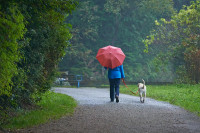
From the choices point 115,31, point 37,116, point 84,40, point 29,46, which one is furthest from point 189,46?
point 37,116

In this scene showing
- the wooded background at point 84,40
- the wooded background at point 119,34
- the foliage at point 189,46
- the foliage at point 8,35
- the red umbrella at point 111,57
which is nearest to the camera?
the foliage at point 8,35

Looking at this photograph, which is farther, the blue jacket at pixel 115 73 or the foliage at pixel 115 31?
the foliage at pixel 115 31

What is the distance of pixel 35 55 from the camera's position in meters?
9.88

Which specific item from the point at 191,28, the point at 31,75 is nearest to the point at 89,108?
the point at 31,75

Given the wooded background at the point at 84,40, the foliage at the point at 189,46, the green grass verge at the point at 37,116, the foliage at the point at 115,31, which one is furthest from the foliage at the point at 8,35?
the foliage at the point at 115,31

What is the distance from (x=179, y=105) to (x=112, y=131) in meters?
6.17

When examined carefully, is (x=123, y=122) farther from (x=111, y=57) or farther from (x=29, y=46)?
(x=111, y=57)

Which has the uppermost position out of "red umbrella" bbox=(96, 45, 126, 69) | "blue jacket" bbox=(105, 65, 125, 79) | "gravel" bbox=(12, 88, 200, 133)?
"red umbrella" bbox=(96, 45, 126, 69)

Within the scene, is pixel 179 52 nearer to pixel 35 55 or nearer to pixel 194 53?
pixel 194 53

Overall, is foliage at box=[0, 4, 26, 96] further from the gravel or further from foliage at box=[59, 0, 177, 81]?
foliage at box=[59, 0, 177, 81]

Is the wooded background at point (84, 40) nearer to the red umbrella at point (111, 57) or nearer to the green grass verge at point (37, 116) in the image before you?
the green grass verge at point (37, 116)

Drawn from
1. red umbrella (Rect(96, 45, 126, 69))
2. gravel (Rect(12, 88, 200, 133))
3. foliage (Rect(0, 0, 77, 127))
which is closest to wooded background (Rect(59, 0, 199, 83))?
red umbrella (Rect(96, 45, 126, 69))

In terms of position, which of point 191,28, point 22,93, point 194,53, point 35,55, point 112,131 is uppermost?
point 191,28

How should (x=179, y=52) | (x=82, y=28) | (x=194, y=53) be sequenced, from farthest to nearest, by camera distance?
1. (x=82, y=28)
2. (x=179, y=52)
3. (x=194, y=53)
